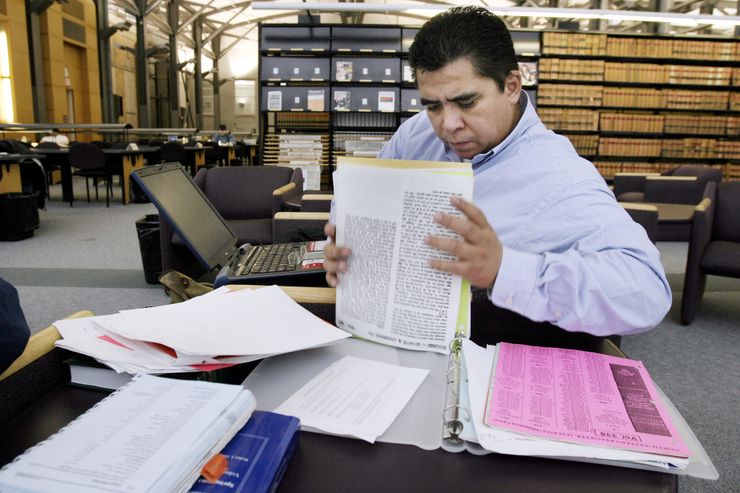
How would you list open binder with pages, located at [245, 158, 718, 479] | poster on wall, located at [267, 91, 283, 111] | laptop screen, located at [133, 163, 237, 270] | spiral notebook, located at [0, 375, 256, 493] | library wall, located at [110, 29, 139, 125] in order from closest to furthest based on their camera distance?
1. spiral notebook, located at [0, 375, 256, 493]
2. open binder with pages, located at [245, 158, 718, 479]
3. laptop screen, located at [133, 163, 237, 270]
4. poster on wall, located at [267, 91, 283, 111]
5. library wall, located at [110, 29, 139, 125]

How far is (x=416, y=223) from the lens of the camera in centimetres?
83

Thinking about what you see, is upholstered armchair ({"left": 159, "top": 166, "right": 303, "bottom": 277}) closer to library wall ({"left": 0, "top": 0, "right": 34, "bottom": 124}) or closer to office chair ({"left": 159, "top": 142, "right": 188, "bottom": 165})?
office chair ({"left": 159, "top": 142, "right": 188, "bottom": 165})

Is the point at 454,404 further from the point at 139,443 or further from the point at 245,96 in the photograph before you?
the point at 245,96

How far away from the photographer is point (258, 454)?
Answer: 58 centimetres

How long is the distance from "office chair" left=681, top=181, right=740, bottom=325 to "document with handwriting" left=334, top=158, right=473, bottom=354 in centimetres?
281

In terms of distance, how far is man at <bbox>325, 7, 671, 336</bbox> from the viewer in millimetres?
866

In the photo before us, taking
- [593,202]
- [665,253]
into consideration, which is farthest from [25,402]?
[665,253]

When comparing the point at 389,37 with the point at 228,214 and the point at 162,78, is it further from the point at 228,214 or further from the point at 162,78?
the point at 162,78

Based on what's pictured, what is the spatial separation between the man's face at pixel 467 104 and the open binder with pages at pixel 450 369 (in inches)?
13.6

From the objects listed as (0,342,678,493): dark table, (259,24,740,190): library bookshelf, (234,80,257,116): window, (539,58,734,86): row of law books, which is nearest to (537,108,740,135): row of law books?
(259,24,740,190): library bookshelf

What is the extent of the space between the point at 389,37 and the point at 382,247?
5542 mm

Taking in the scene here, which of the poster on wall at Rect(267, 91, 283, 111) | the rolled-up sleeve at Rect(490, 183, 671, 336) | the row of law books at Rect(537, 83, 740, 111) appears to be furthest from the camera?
the row of law books at Rect(537, 83, 740, 111)

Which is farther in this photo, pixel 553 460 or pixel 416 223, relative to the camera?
pixel 416 223

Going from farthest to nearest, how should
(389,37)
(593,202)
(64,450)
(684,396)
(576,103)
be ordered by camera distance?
(576,103) → (389,37) → (684,396) → (593,202) → (64,450)
